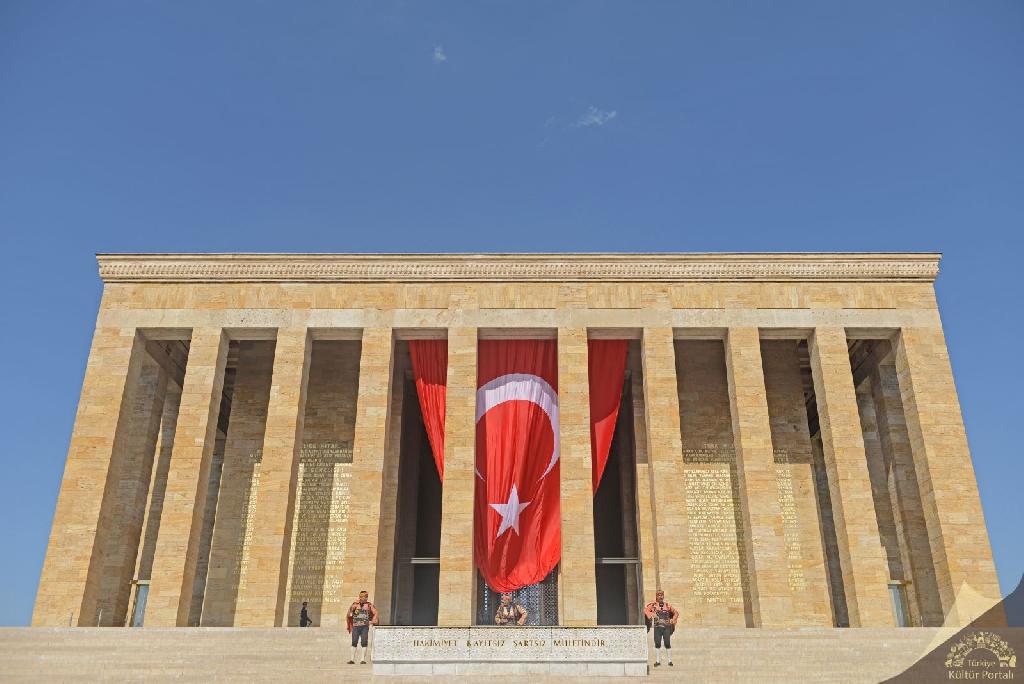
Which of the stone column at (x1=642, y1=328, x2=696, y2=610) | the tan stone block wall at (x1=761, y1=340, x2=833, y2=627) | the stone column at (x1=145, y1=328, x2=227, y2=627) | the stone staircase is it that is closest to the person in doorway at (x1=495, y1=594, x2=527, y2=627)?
the stone staircase

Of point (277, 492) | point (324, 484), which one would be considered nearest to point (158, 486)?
point (324, 484)

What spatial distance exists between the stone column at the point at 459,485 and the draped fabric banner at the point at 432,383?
0.56 m

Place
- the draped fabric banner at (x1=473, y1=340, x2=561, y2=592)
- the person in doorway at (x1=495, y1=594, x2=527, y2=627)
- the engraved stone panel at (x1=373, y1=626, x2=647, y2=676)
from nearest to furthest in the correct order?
the engraved stone panel at (x1=373, y1=626, x2=647, y2=676) → the person in doorway at (x1=495, y1=594, x2=527, y2=627) → the draped fabric banner at (x1=473, y1=340, x2=561, y2=592)

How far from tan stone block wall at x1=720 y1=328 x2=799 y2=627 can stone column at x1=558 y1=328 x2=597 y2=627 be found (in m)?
3.36

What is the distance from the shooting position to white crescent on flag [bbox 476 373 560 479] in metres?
19.6

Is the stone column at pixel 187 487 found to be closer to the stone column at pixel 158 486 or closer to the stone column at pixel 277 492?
the stone column at pixel 277 492

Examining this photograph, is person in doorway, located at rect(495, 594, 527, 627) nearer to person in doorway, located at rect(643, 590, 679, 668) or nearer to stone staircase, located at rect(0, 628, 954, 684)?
person in doorway, located at rect(643, 590, 679, 668)

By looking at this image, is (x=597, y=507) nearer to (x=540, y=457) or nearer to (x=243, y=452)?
(x=540, y=457)

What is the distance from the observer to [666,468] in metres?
18.6

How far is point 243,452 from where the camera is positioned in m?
21.0

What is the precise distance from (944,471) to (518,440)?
30.4ft

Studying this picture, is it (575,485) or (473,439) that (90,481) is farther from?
(575,485)

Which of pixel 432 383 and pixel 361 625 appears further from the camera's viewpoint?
pixel 432 383

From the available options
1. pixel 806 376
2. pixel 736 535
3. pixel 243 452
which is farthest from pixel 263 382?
pixel 806 376
